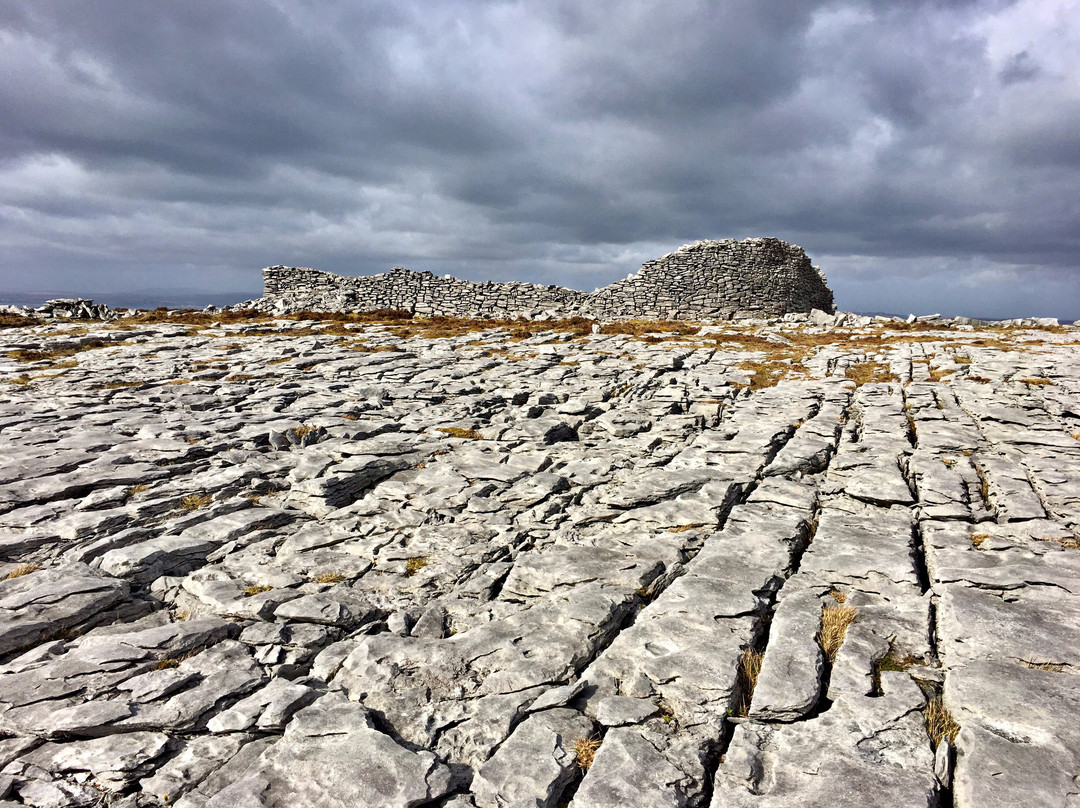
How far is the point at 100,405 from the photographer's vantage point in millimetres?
18219

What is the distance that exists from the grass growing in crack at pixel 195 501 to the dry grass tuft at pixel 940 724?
1232 centimetres

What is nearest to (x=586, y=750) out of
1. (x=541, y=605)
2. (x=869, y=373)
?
(x=541, y=605)

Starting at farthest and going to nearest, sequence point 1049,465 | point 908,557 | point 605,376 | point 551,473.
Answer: point 605,376 → point 551,473 → point 1049,465 → point 908,557

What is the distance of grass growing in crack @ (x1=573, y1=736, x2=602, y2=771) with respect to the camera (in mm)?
5422

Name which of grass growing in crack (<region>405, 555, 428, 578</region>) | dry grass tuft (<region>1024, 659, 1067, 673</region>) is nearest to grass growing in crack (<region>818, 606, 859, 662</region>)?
dry grass tuft (<region>1024, 659, 1067, 673</region>)

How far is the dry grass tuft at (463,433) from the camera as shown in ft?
52.9

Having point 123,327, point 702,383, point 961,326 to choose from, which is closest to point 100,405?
point 702,383

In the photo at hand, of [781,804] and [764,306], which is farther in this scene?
[764,306]

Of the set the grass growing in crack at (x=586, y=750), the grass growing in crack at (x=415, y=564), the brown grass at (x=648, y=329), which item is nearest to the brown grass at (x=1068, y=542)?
the grass growing in crack at (x=586, y=750)

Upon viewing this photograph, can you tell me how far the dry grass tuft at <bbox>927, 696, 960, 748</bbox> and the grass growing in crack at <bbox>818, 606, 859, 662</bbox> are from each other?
1.08 m

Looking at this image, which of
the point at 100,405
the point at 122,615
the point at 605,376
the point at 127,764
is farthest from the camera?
the point at 605,376

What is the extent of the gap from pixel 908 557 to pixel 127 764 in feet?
35.0

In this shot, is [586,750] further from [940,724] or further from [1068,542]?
[1068,542]

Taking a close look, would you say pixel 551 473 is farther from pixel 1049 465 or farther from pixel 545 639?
pixel 1049 465
